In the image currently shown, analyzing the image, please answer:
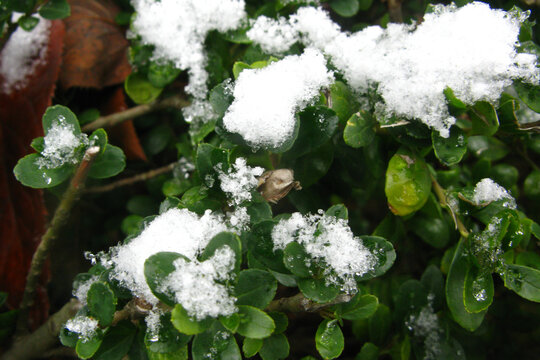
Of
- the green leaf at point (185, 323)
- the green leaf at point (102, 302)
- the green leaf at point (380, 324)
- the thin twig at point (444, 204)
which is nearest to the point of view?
the green leaf at point (185, 323)

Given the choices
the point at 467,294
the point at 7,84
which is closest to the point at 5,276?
the point at 7,84

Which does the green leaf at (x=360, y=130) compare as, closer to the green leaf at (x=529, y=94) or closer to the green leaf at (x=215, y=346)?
the green leaf at (x=529, y=94)

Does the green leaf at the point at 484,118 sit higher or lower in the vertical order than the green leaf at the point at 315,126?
lower

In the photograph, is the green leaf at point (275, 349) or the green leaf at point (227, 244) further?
the green leaf at point (275, 349)

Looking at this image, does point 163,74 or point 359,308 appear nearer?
point 359,308

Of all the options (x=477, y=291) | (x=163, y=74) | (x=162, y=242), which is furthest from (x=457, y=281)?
(x=163, y=74)

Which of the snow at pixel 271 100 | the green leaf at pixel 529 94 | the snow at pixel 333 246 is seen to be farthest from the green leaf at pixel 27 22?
the green leaf at pixel 529 94

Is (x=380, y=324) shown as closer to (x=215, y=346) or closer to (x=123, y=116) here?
(x=215, y=346)

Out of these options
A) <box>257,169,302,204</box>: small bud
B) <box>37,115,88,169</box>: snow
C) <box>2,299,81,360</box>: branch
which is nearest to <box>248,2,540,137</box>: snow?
<box>257,169,302,204</box>: small bud
